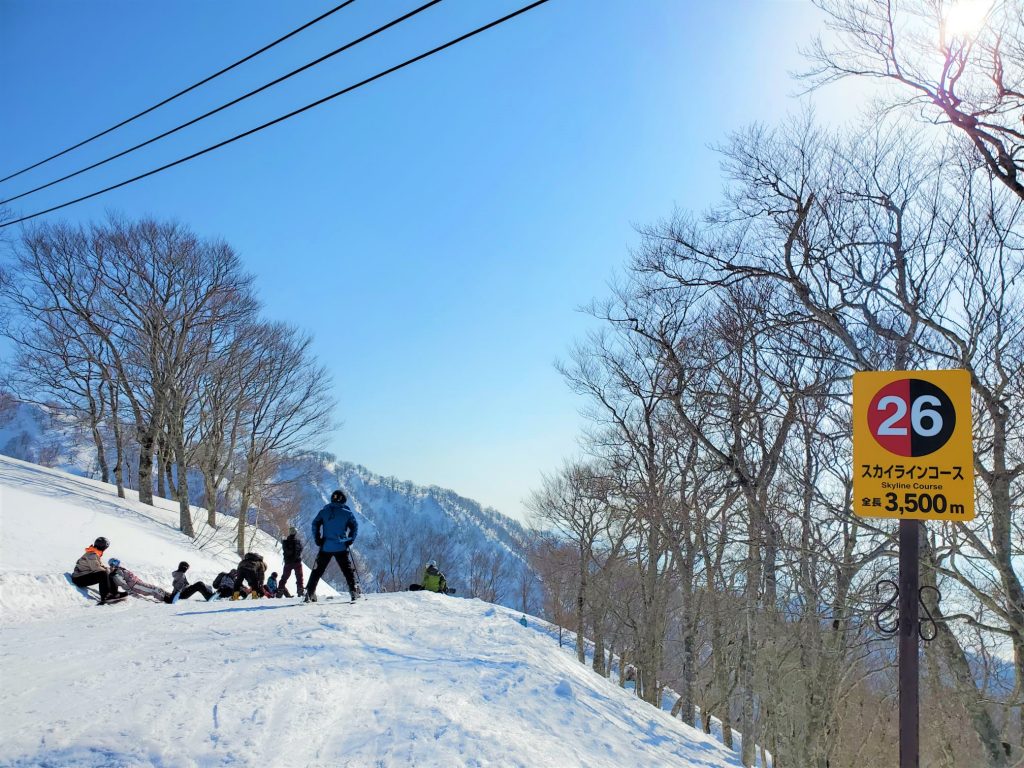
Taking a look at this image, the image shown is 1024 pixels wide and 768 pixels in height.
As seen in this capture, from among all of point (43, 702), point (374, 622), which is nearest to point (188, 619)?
point (374, 622)

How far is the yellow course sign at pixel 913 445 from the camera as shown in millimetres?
4246

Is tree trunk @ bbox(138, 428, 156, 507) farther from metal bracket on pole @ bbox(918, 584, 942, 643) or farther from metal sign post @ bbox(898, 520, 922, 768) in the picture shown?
metal sign post @ bbox(898, 520, 922, 768)

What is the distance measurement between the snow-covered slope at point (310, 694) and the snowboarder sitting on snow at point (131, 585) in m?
2.13

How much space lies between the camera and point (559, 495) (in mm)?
33531

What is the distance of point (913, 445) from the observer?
14.3ft

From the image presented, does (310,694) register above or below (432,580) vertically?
below

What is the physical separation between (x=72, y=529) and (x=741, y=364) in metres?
16.4

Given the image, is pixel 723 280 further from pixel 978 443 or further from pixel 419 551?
pixel 419 551

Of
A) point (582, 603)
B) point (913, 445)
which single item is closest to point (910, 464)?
point (913, 445)

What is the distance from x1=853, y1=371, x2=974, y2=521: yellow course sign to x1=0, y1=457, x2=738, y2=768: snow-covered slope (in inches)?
120

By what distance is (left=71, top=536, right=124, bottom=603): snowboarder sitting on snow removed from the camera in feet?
38.0

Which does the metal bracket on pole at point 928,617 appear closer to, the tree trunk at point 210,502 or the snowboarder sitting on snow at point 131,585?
the snowboarder sitting on snow at point 131,585

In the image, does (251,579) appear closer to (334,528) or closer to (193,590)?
(193,590)

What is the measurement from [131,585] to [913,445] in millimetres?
13806
